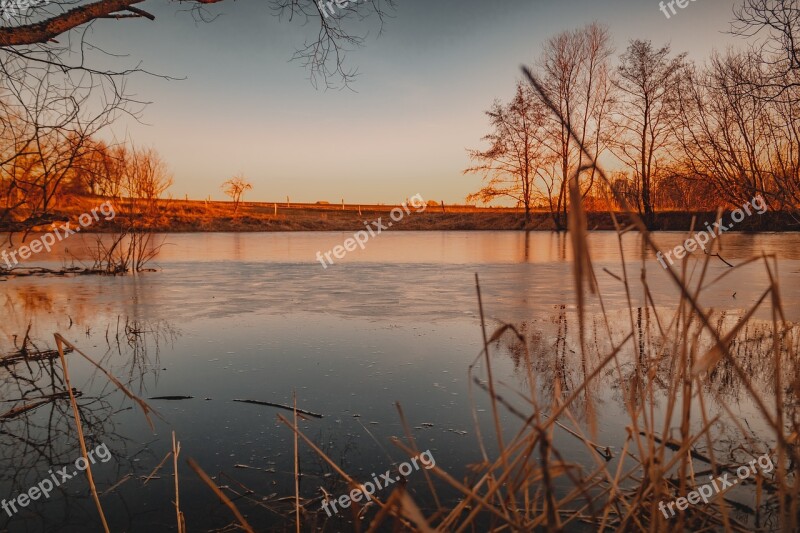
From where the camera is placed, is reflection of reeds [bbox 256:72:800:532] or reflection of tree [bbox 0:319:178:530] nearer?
reflection of reeds [bbox 256:72:800:532]

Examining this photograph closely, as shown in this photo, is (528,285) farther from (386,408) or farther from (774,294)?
(774,294)

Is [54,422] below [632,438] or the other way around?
the other way around

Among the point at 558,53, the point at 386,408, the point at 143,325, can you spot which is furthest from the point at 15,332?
the point at 558,53

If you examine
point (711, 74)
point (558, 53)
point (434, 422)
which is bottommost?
point (434, 422)

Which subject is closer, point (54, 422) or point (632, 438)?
point (632, 438)

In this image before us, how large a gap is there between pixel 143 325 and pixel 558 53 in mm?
26616

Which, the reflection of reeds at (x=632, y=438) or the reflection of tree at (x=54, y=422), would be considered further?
the reflection of tree at (x=54, y=422)

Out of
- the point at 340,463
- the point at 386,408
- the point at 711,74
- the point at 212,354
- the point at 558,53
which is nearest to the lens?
the point at 340,463

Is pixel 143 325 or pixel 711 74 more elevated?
pixel 711 74

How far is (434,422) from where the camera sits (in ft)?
8.29

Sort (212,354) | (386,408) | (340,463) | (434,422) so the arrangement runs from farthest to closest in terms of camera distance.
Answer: (212,354), (386,408), (434,422), (340,463)

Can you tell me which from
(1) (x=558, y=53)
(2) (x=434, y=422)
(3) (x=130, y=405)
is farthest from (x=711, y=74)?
(1) (x=558, y=53)

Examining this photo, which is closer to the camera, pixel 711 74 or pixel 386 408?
pixel 386 408

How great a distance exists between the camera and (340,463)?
2096 millimetres
